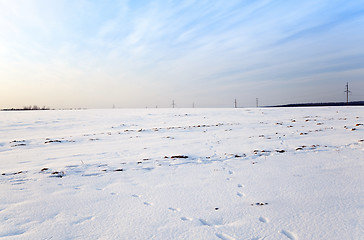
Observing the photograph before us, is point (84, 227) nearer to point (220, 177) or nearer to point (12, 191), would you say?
point (12, 191)

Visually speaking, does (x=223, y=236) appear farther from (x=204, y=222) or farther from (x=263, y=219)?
(x=263, y=219)

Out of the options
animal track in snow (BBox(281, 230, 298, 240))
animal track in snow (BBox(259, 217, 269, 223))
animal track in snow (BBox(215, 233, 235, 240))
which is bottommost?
animal track in snow (BBox(215, 233, 235, 240))

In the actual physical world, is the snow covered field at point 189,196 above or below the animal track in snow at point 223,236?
above

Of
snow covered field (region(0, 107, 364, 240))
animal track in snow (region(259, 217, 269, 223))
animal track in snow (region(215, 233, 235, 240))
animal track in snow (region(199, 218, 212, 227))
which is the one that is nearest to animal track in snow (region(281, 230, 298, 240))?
snow covered field (region(0, 107, 364, 240))

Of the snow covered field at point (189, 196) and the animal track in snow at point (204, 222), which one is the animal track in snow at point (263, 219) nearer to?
the snow covered field at point (189, 196)

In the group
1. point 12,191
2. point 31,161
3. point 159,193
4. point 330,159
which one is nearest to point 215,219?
point 159,193

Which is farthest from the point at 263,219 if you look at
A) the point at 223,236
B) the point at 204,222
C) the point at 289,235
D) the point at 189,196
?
the point at 189,196

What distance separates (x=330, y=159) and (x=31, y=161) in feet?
31.6

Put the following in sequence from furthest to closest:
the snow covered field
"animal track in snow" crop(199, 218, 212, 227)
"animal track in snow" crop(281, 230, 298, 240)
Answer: "animal track in snow" crop(199, 218, 212, 227) < the snow covered field < "animal track in snow" crop(281, 230, 298, 240)

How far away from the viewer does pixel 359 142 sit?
7.75m

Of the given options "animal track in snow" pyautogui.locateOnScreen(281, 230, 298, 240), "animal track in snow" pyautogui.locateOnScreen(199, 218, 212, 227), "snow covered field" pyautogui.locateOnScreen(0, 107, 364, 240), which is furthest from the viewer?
"animal track in snow" pyautogui.locateOnScreen(199, 218, 212, 227)

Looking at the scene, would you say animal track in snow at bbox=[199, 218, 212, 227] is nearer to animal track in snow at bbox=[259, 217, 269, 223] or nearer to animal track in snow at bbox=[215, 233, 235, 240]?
animal track in snow at bbox=[215, 233, 235, 240]

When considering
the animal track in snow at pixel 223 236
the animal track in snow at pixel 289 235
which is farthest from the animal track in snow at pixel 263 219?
the animal track in snow at pixel 223 236

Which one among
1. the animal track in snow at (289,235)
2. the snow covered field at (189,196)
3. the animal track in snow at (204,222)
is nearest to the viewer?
the animal track in snow at (289,235)
